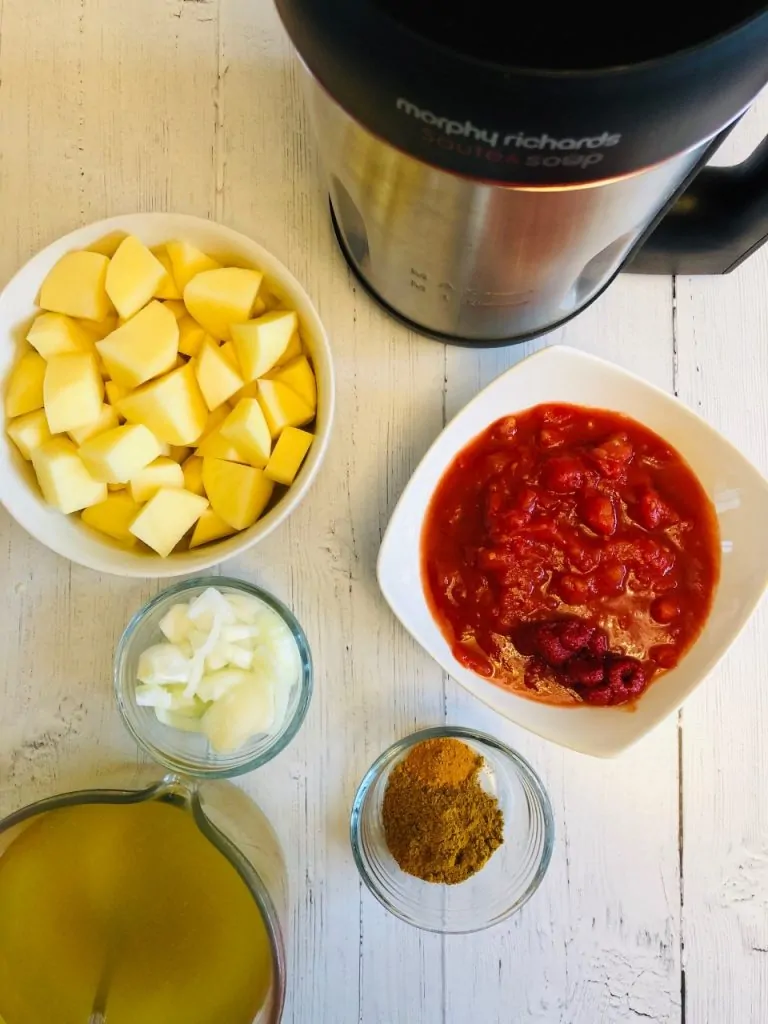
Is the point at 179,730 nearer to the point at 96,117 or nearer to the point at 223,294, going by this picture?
the point at 223,294

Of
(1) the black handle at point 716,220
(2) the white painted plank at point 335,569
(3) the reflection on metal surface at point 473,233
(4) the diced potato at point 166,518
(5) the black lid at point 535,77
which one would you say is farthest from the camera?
(2) the white painted plank at point 335,569

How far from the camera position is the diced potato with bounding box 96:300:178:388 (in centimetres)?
102

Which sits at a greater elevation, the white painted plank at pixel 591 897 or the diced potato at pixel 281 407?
the diced potato at pixel 281 407

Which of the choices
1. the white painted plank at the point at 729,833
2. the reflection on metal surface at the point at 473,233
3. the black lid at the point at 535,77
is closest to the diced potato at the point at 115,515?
Answer: the reflection on metal surface at the point at 473,233

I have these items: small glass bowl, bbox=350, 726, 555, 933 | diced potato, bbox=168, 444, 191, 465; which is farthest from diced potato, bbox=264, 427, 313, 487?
small glass bowl, bbox=350, 726, 555, 933

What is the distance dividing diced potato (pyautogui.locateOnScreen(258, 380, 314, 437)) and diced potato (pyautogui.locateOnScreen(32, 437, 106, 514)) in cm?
22

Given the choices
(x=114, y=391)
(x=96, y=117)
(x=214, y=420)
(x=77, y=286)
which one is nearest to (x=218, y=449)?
(x=214, y=420)

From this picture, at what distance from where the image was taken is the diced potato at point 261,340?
3.37ft

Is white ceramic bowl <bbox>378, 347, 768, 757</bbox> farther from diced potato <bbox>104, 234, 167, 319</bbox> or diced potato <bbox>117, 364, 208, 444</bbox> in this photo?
diced potato <bbox>104, 234, 167, 319</bbox>

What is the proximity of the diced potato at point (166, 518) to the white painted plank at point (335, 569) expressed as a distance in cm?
13

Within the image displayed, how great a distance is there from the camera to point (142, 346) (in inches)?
40.4

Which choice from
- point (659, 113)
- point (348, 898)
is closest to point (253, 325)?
point (659, 113)

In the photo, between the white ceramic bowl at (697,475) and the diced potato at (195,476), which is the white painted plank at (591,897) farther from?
the diced potato at (195,476)

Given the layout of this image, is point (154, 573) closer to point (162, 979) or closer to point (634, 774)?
point (162, 979)
